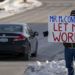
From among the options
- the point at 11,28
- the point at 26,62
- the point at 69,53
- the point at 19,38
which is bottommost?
the point at 26,62

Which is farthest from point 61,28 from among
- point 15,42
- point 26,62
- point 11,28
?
point 11,28

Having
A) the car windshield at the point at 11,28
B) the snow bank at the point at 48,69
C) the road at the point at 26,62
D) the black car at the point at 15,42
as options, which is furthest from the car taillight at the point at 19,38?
the snow bank at the point at 48,69

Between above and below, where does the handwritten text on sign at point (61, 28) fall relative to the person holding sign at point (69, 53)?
above

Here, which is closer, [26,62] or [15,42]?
[26,62]

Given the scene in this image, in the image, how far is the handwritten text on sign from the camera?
12.2 metres

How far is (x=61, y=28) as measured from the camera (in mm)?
12281

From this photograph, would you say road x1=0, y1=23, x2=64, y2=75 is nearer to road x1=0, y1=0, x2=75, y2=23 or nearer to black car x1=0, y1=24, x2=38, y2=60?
black car x1=0, y1=24, x2=38, y2=60

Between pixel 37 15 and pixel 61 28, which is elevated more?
pixel 61 28

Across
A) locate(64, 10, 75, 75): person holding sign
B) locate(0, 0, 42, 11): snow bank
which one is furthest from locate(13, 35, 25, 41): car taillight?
locate(0, 0, 42, 11): snow bank

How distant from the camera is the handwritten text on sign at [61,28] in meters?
12.2

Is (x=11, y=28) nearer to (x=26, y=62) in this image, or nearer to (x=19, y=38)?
(x=19, y=38)

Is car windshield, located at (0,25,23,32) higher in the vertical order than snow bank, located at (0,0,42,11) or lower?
higher

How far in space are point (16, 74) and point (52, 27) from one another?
2.77m

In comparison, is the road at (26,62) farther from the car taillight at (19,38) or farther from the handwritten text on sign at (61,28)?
the handwritten text on sign at (61,28)
